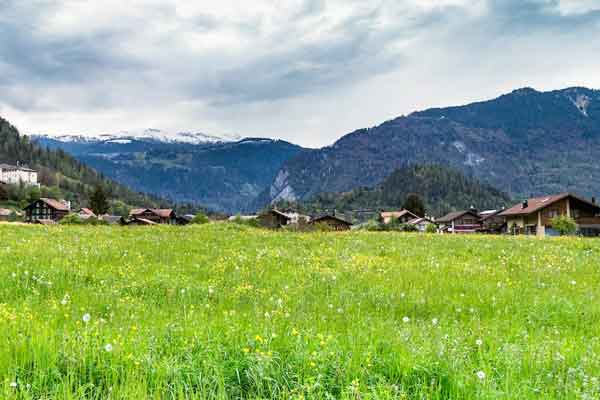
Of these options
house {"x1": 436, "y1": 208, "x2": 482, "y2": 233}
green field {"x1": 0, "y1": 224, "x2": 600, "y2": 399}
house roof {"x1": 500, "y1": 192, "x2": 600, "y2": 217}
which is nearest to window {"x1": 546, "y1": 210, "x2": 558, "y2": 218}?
house roof {"x1": 500, "y1": 192, "x2": 600, "y2": 217}

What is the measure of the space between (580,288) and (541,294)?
1.53 meters

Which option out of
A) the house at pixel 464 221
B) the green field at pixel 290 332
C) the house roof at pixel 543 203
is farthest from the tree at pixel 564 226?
the house at pixel 464 221

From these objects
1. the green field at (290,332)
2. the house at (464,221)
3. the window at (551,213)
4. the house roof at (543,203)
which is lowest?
the house at (464,221)

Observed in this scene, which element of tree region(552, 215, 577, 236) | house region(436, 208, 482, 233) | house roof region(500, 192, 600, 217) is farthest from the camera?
house region(436, 208, 482, 233)

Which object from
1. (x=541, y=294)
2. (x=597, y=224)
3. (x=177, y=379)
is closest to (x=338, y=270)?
(x=541, y=294)

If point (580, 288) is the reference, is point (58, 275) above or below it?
above

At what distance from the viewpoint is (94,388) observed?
388 centimetres

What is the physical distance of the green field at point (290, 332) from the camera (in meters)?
3.96

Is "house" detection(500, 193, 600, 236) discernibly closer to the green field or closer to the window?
the window

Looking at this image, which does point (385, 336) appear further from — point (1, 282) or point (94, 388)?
point (1, 282)

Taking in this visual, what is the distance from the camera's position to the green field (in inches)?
156

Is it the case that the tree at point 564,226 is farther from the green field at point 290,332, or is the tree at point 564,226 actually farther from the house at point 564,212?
the green field at point 290,332

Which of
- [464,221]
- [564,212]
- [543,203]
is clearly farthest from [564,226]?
[464,221]

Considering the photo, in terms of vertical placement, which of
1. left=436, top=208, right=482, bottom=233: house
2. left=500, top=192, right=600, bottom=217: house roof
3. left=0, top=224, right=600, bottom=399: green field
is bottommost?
left=436, top=208, right=482, bottom=233: house
